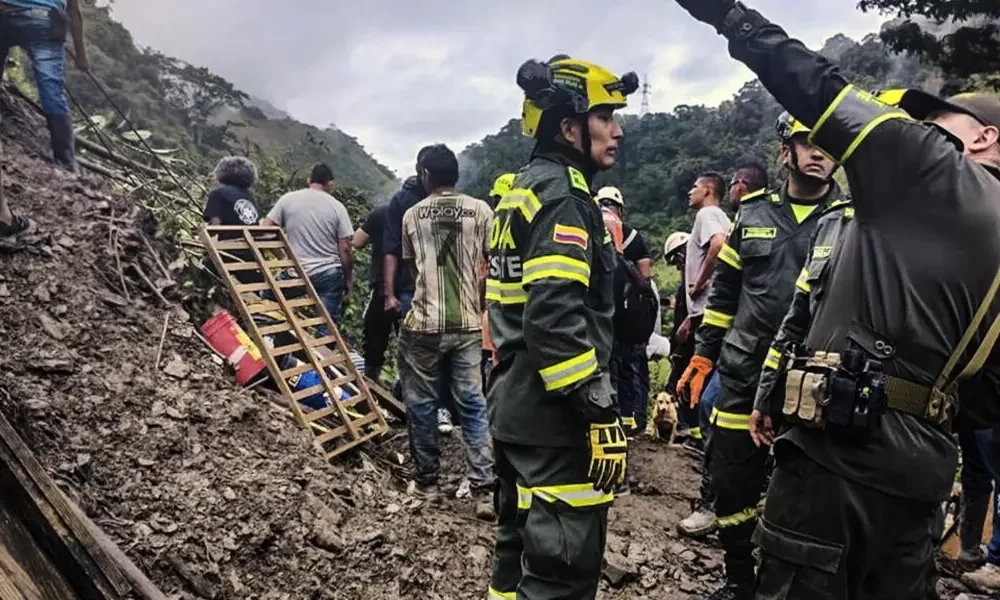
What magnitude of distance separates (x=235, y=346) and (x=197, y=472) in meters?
1.33

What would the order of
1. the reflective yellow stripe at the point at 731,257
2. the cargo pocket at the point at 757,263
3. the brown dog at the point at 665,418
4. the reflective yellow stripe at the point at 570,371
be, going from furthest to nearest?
the brown dog at the point at 665,418 < the reflective yellow stripe at the point at 731,257 < the cargo pocket at the point at 757,263 < the reflective yellow stripe at the point at 570,371

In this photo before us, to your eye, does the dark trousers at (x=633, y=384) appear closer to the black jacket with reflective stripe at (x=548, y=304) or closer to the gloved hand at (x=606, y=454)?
the black jacket with reflective stripe at (x=548, y=304)

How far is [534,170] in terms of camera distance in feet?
8.01

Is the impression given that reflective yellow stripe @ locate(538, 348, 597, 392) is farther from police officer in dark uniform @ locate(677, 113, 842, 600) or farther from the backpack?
police officer in dark uniform @ locate(677, 113, 842, 600)

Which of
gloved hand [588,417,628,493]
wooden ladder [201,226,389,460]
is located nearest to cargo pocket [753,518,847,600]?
gloved hand [588,417,628,493]

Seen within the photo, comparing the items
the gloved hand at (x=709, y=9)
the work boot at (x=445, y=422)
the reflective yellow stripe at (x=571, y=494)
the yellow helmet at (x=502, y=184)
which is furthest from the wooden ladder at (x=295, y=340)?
the gloved hand at (x=709, y=9)

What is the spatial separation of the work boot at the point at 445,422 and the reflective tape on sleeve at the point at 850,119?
157 inches

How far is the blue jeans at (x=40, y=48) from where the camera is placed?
14.9ft

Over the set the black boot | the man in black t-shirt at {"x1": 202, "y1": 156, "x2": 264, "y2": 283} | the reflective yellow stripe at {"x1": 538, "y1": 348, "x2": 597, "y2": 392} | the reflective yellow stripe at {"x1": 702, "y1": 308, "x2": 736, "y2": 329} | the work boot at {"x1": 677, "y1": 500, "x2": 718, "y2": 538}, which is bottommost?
the work boot at {"x1": 677, "y1": 500, "x2": 718, "y2": 538}

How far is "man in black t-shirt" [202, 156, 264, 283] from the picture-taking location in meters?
5.34

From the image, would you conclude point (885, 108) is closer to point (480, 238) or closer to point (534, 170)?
point (534, 170)

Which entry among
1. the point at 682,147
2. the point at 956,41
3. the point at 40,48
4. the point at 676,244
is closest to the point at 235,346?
the point at 40,48

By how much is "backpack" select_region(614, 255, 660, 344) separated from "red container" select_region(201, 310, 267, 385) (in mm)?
2507

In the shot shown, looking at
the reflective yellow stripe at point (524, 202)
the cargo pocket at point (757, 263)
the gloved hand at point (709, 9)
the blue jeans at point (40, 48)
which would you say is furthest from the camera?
the blue jeans at point (40, 48)
